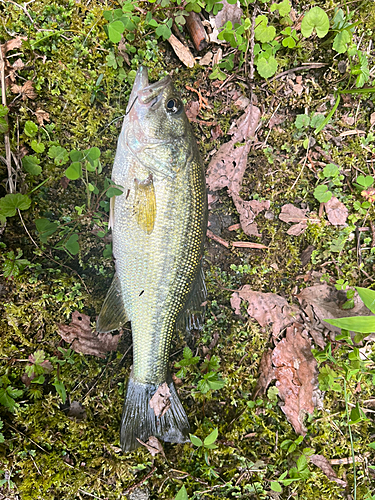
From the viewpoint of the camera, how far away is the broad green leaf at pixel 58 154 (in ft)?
7.66

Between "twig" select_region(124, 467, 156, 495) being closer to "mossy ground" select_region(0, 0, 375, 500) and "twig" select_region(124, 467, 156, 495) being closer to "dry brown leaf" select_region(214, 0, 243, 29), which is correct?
"mossy ground" select_region(0, 0, 375, 500)

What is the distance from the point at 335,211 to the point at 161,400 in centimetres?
259

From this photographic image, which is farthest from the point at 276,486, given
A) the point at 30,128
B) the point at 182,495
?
the point at 30,128

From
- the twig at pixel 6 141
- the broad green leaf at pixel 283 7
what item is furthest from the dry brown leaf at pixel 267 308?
the broad green leaf at pixel 283 7

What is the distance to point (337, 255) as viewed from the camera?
3.11 metres

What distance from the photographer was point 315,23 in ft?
9.01

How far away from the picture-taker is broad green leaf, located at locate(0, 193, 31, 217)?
7.17 ft

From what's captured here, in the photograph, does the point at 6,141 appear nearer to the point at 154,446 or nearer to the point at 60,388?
the point at 60,388

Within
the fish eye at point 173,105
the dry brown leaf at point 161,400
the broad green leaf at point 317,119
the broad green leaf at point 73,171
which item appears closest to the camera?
the broad green leaf at point 73,171

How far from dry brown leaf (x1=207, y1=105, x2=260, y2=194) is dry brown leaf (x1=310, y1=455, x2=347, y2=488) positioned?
9.14ft

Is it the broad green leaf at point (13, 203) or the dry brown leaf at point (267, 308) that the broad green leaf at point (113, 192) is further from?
the dry brown leaf at point (267, 308)

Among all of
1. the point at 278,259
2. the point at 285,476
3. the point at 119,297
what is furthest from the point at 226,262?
the point at 285,476

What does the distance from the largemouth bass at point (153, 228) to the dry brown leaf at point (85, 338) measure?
0.64ft

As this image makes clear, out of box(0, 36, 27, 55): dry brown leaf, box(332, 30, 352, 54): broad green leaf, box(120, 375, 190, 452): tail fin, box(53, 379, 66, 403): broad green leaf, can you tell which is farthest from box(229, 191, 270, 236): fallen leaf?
box(0, 36, 27, 55): dry brown leaf
